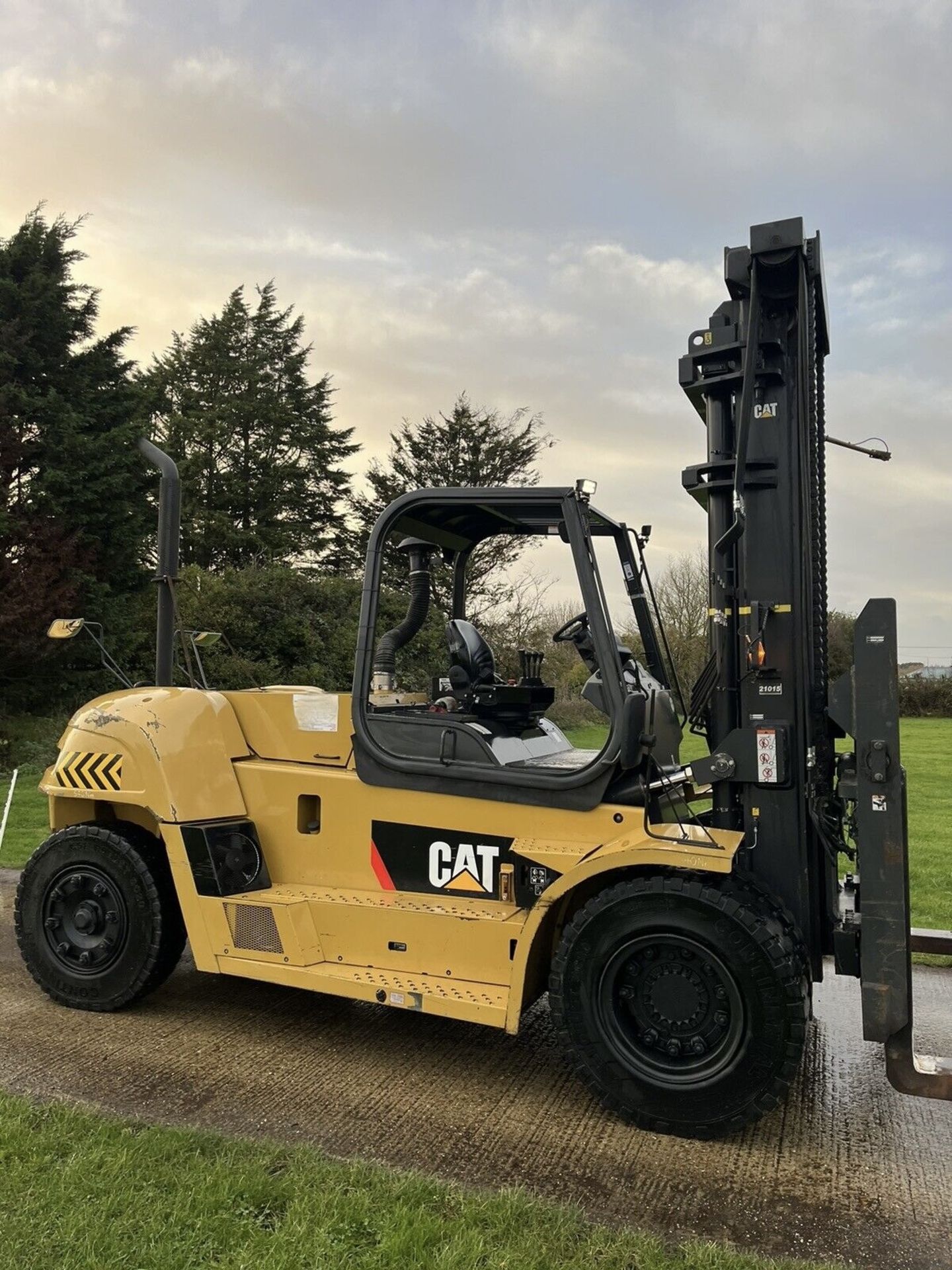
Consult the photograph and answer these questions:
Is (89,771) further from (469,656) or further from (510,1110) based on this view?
(510,1110)

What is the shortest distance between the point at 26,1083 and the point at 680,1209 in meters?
2.84

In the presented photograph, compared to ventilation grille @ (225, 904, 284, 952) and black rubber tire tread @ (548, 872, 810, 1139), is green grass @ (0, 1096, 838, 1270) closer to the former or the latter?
black rubber tire tread @ (548, 872, 810, 1139)

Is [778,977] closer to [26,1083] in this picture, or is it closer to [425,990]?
[425,990]

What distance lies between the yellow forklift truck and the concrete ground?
0.25 m

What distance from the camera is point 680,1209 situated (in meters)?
3.35

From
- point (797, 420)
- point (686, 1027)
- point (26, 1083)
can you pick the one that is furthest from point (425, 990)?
point (797, 420)

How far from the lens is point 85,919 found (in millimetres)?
5250

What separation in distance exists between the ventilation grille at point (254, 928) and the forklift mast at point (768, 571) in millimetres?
2193

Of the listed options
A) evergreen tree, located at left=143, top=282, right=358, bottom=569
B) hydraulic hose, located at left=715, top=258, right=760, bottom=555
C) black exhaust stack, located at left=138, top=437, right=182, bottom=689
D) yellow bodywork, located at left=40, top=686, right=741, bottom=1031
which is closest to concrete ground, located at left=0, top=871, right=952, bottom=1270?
yellow bodywork, located at left=40, top=686, right=741, bottom=1031

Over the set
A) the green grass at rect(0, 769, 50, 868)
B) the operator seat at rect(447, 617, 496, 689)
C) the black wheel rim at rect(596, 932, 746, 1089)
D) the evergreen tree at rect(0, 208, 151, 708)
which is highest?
the evergreen tree at rect(0, 208, 151, 708)

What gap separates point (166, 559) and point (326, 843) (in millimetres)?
2201

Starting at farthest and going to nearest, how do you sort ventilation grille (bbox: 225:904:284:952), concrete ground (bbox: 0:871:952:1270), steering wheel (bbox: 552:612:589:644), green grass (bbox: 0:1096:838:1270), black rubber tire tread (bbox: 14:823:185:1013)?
black rubber tire tread (bbox: 14:823:185:1013) → ventilation grille (bbox: 225:904:284:952) → steering wheel (bbox: 552:612:589:644) → concrete ground (bbox: 0:871:952:1270) → green grass (bbox: 0:1096:838:1270)

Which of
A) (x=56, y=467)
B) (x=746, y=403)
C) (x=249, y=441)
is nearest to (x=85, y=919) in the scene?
(x=746, y=403)

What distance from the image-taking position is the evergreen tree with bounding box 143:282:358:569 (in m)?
30.0
